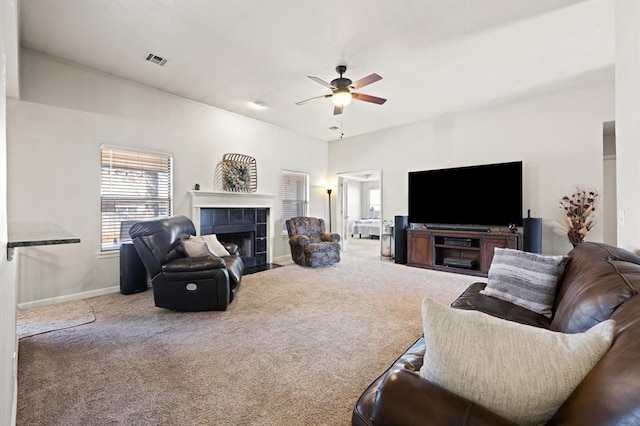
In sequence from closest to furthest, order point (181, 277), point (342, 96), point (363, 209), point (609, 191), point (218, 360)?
point (218, 360), point (181, 277), point (342, 96), point (609, 191), point (363, 209)

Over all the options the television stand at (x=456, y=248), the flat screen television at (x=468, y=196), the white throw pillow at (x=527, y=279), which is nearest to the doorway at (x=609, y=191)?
the flat screen television at (x=468, y=196)

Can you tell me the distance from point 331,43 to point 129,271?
3.90m

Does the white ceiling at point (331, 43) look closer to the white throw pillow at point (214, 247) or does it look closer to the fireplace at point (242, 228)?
the fireplace at point (242, 228)

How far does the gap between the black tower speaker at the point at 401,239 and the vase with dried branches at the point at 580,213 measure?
256 cm

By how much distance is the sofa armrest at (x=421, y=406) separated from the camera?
680 millimetres

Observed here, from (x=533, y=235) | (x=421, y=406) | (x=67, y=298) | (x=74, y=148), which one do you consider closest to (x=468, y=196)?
(x=533, y=235)

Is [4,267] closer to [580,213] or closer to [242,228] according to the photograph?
[242,228]

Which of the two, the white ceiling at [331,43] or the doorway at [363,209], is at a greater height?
the white ceiling at [331,43]

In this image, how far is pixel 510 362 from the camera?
72cm

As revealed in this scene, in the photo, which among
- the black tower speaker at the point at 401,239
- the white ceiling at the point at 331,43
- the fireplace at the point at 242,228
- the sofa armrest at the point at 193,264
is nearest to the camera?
the white ceiling at the point at 331,43

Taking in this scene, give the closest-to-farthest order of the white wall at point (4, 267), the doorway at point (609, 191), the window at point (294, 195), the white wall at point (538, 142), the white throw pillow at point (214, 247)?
the white wall at point (4, 267) → the white throw pillow at point (214, 247) → the white wall at point (538, 142) → the doorway at point (609, 191) → the window at point (294, 195)

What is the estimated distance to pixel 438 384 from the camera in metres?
0.78

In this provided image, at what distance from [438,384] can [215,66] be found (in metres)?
4.22

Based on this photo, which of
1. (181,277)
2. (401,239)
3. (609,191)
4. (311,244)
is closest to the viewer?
(181,277)
